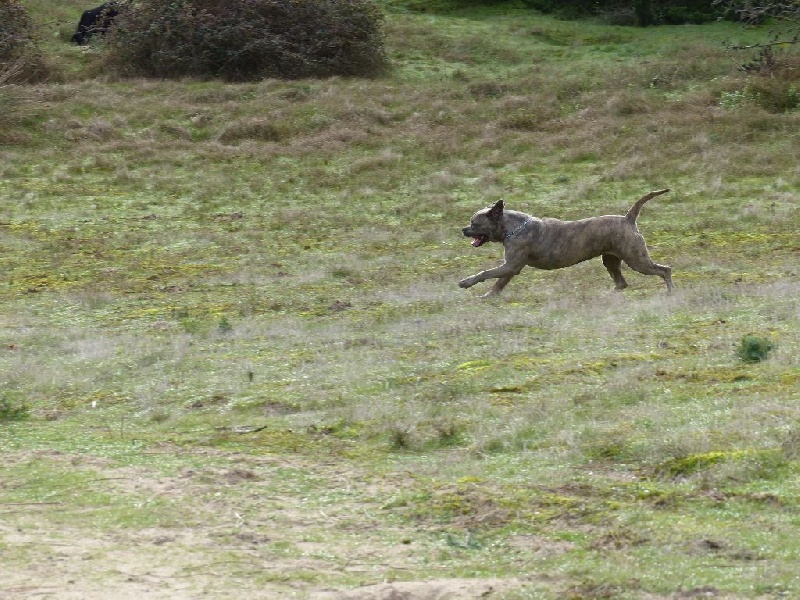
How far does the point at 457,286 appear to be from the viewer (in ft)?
64.1

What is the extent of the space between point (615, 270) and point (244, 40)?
24.2 m

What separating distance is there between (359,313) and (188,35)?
24.8 metres

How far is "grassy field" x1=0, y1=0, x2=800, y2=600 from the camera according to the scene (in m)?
8.12

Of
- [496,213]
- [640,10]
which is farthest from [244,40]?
[496,213]

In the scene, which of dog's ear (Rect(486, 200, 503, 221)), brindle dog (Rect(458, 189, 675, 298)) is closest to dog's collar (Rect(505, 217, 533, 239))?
brindle dog (Rect(458, 189, 675, 298))

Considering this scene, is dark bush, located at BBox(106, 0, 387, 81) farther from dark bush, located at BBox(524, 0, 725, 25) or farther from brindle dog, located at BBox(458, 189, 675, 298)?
brindle dog, located at BBox(458, 189, 675, 298)

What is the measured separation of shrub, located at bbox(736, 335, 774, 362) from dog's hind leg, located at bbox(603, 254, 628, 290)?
6.11 meters

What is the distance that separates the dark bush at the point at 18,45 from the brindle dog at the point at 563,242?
951 inches

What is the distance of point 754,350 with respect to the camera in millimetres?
12484

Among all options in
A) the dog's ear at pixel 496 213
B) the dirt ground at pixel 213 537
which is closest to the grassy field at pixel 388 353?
the dirt ground at pixel 213 537

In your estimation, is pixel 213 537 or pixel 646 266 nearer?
pixel 213 537

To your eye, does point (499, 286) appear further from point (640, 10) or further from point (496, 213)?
point (640, 10)

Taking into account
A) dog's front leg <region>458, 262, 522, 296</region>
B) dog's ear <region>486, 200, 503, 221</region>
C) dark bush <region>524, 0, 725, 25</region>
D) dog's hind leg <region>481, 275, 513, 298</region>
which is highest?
dark bush <region>524, 0, 725, 25</region>

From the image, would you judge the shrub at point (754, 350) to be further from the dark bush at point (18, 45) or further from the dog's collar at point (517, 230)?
the dark bush at point (18, 45)
